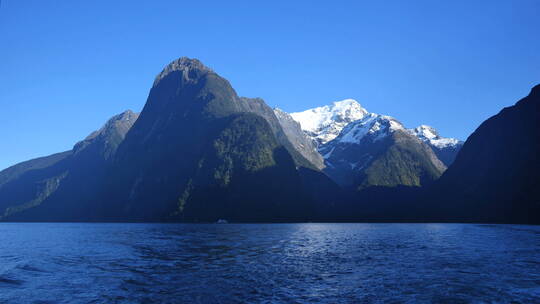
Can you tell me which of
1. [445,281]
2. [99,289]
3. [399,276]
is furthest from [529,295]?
[99,289]

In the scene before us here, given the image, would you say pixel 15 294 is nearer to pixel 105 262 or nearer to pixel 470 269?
pixel 105 262

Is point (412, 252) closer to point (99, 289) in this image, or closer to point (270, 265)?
point (270, 265)

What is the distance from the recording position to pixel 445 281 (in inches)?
Answer: 1837

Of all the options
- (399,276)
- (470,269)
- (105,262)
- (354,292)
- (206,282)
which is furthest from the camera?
(105,262)

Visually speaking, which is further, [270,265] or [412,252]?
[412,252]

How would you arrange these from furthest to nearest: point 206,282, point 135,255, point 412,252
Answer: point 412,252 < point 135,255 < point 206,282

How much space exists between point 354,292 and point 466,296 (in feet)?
31.0

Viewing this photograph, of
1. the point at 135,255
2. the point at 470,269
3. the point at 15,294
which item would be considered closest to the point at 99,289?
the point at 15,294

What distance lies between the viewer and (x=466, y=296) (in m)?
39.2

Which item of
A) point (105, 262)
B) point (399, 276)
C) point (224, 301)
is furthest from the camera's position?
point (105, 262)

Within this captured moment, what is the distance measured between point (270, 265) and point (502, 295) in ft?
90.9

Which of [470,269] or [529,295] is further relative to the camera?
[470,269]

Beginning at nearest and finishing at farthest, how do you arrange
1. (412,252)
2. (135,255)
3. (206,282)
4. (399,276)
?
(206,282) < (399,276) < (135,255) < (412,252)

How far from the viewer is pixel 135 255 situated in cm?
7150
